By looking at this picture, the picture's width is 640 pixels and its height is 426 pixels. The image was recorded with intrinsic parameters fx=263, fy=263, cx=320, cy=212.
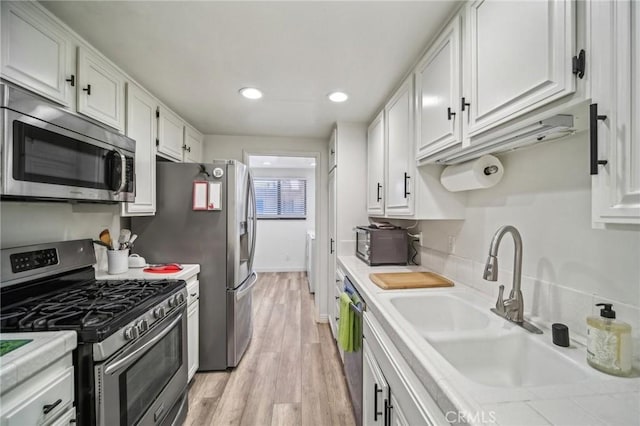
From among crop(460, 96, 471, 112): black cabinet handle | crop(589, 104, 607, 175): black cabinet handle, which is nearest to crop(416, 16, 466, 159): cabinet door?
crop(460, 96, 471, 112): black cabinet handle

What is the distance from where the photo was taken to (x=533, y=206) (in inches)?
43.5

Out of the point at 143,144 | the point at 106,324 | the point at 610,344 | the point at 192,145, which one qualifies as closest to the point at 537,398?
the point at 610,344

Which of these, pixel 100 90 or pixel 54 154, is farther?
pixel 100 90

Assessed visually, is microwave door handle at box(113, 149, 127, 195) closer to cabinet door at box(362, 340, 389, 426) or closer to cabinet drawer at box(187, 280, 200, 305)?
cabinet drawer at box(187, 280, 200, 305)

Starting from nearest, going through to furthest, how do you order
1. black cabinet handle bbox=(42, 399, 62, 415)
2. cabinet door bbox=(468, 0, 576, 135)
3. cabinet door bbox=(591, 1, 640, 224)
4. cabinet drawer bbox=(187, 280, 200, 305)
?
1. cabinet door bbox=(591, 1, 640, 224)
2. cabinet door bbox=(468, 0, 576, 135)
3. black cabinet handle bbox=(42, 399, 62, 415)
4. cabinet drawer bbox=(187, 280, 200, 305)

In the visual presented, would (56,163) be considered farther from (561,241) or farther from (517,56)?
(561,241)

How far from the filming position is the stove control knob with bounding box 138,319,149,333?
1.21 metres

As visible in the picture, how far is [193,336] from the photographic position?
204 centimetres

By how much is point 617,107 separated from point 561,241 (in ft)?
1.95

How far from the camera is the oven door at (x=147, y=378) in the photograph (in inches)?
41.0

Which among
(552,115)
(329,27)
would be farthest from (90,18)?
(552,115)

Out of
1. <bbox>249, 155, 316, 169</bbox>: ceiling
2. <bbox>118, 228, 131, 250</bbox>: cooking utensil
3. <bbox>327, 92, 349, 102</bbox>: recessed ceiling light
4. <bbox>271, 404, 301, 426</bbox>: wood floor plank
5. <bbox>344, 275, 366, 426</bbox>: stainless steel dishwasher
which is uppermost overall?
<bbox>249, 155, 316, 169</bbox>: ceiling

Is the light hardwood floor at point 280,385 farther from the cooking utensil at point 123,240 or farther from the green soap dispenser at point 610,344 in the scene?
the green soap dispenser at point 610,344

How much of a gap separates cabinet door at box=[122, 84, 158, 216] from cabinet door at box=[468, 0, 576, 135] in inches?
81.6
